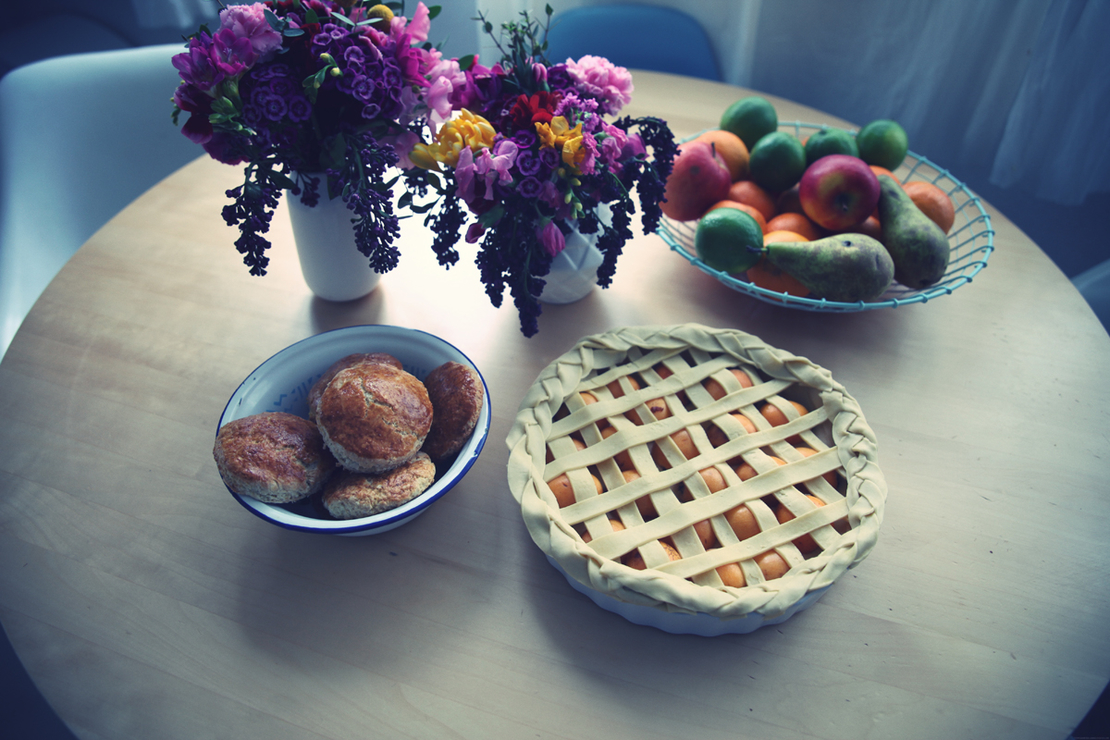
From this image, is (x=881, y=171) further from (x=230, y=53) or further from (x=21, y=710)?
(x=21, y=710)

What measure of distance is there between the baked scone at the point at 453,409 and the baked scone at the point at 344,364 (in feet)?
0.19

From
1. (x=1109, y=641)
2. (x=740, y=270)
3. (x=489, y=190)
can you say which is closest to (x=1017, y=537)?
(x=1109, y=641)

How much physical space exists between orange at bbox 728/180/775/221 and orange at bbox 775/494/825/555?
41cm

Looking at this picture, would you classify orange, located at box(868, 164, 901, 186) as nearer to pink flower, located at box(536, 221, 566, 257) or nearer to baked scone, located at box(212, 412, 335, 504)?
pink flower, located at box(536, 221, 566, 257)

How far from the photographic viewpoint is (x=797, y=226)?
2.41 ft

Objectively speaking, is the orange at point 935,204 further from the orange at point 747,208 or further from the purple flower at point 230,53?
the purple flower at point 230,53

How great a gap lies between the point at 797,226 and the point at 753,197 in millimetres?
77

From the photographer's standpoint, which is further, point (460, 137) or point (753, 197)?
point (753, 197)

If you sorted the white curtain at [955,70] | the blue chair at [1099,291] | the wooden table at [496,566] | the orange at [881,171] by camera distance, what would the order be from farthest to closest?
the white curtain at [955,70] < the blue chair at [1099,291] < the orange at [881,171] < the wooden table at [496,566]

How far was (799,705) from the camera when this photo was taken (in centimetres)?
44

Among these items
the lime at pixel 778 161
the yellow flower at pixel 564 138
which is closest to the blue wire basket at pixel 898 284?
the lime at pixel 778 161

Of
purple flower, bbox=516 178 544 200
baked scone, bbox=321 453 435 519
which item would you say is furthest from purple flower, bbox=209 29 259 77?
baked scone, bbox=321 453 435 519

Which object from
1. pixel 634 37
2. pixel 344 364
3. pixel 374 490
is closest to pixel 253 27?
pixel 344 364

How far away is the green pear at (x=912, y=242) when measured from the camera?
0.68m
